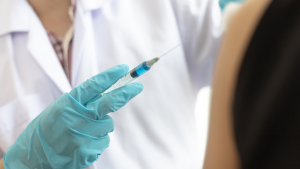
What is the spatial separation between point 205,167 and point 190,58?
A: 0.48 metres

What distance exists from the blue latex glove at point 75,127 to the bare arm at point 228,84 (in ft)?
0.90

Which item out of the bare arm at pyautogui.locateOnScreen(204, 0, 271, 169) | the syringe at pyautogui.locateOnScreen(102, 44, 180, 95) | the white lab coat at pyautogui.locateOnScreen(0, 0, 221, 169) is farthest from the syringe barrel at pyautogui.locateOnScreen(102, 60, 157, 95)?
the bare arm at pyautogui.locateOnScreen(204, 0, 271, 169)

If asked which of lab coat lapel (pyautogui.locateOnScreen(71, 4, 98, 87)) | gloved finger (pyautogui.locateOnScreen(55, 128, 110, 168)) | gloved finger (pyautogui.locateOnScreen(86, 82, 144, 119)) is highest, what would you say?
lab coat lapel (pyautogui.locateOnScreen(71, 4, 98, 87))

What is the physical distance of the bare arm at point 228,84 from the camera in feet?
0.93

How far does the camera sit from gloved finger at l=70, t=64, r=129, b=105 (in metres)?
0.56

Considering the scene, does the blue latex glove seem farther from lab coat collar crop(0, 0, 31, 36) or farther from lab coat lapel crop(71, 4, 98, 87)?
lab coat collar crop(0, 0, 31, 36)

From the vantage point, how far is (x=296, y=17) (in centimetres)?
23

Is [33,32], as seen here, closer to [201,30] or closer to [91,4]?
[91,4]

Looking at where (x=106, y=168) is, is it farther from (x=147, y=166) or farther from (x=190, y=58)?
(x=190, y=58)

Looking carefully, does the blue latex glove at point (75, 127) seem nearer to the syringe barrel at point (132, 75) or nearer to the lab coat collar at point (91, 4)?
the syringe barrel at point (132, 75)

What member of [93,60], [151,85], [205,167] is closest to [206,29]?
[151,85]

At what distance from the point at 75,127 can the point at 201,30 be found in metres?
0.51

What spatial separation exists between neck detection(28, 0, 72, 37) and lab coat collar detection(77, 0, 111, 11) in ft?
0.43

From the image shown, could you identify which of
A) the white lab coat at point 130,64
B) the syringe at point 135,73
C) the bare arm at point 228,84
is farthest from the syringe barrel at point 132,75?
the bare arm at point 228,84
